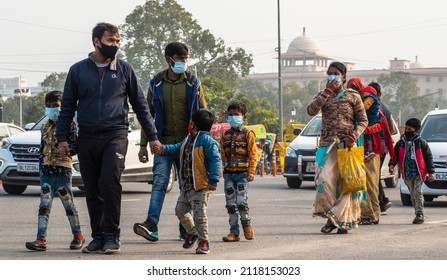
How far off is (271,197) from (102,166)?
34.6ft

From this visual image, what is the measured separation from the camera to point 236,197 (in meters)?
11.7

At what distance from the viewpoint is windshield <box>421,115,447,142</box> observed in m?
19.4

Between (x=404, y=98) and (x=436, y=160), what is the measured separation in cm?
12585

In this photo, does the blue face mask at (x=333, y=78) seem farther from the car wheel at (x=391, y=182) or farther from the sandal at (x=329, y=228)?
the car wheel at (x=391, y=182)

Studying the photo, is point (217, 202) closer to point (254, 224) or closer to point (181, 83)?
point (254, 224)

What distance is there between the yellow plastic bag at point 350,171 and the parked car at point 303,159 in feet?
35.0

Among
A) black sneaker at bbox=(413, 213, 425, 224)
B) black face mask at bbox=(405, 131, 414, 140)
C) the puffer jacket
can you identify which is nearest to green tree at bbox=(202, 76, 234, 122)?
black face mask at bbox=(405, 131, 414, 140)

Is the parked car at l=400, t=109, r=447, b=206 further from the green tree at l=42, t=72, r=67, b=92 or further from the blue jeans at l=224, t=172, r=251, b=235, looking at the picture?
the green tree at l=42, t=72, r=67, b=92

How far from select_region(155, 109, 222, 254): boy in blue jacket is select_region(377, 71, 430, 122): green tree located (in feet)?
428

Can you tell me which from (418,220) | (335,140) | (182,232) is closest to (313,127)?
(418,220)

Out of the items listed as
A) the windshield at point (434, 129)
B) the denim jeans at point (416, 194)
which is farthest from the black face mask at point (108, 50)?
the windshield at point (434, 129)

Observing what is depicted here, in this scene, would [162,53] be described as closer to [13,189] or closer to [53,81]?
[53,81]

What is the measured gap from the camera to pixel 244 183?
11.7 m
